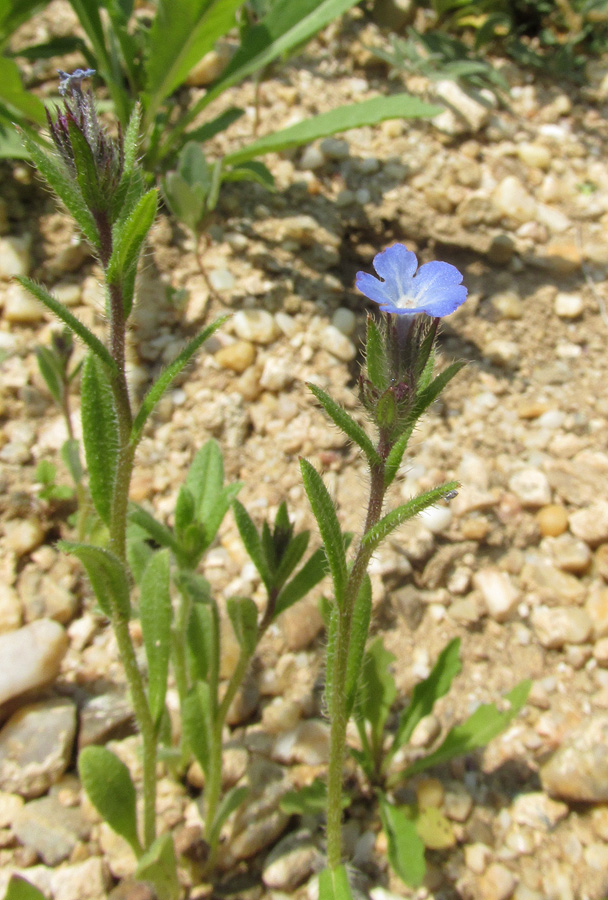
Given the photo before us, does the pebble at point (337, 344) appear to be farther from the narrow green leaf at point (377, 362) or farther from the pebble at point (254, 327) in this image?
the narrow green leaf at point (377, 362)

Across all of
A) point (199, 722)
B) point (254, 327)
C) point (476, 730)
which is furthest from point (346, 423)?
point (254, 327)

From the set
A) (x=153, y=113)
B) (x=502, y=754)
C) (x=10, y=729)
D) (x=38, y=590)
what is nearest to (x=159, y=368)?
(x=38, y=590)

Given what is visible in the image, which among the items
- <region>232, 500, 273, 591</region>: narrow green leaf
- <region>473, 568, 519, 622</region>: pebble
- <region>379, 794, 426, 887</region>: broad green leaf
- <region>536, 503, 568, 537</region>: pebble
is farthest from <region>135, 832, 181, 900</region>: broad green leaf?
<region>536, 503, 568, 537</region>: pebble

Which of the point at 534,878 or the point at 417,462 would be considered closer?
the point at 534,878

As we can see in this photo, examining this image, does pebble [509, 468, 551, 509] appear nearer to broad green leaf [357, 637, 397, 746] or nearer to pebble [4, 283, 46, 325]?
broad green leaf [357, 637, 397, 746]

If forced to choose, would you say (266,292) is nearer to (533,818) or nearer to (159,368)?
(159,368)

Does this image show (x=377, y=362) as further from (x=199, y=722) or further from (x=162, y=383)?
(x=199, y=722)

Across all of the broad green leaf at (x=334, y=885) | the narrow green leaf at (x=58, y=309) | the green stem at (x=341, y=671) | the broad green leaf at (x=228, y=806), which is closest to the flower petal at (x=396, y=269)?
the green stem at (x=341, y=671)

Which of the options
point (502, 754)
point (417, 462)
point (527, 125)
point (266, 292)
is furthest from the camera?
point (527, 125)
